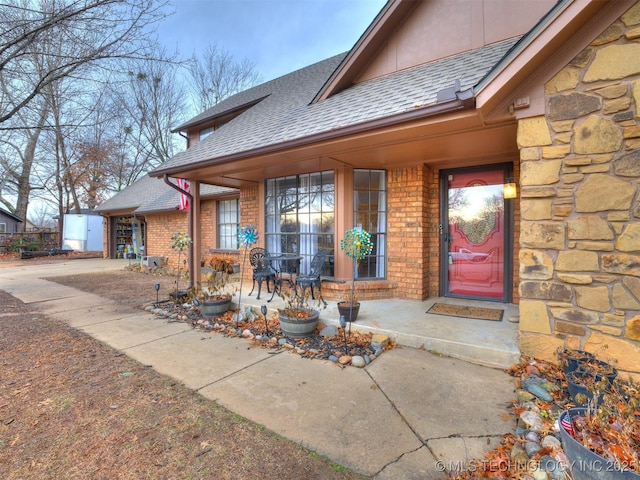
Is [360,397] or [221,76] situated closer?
[360,397]

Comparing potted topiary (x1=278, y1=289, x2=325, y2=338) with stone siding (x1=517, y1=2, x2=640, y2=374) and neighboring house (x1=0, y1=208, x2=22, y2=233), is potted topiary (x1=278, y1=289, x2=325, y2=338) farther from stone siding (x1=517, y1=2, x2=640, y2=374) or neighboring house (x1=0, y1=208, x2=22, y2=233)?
neighboring house (x1=0, y1=208, x2=22, y2=233)

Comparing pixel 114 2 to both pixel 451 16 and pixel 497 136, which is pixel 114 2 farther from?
pixel 497 136

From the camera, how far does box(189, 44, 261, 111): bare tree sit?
65.4ft

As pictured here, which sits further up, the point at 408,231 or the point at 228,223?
the point at 228,223

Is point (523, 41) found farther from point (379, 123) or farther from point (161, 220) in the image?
point (161, 220)

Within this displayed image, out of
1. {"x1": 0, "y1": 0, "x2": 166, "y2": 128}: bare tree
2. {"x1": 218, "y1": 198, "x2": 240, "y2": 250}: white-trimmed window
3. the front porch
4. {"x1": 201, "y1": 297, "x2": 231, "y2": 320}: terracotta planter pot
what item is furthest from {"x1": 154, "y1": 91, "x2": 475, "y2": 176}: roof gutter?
{"x1": 218, "y1": 198, "x2": 240, "y2": 250}: white-trimmed window

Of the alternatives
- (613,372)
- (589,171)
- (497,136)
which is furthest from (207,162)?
(613,372)

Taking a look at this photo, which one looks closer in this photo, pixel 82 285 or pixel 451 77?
pixel 451 77

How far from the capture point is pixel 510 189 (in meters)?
4.54

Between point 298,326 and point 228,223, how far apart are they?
634cm

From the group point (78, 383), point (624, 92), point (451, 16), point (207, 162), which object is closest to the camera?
point (624, 92)

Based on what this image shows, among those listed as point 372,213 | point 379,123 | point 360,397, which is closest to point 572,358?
point 360,397

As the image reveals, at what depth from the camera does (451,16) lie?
4914 millimetres

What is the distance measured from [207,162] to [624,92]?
525 centimetres
